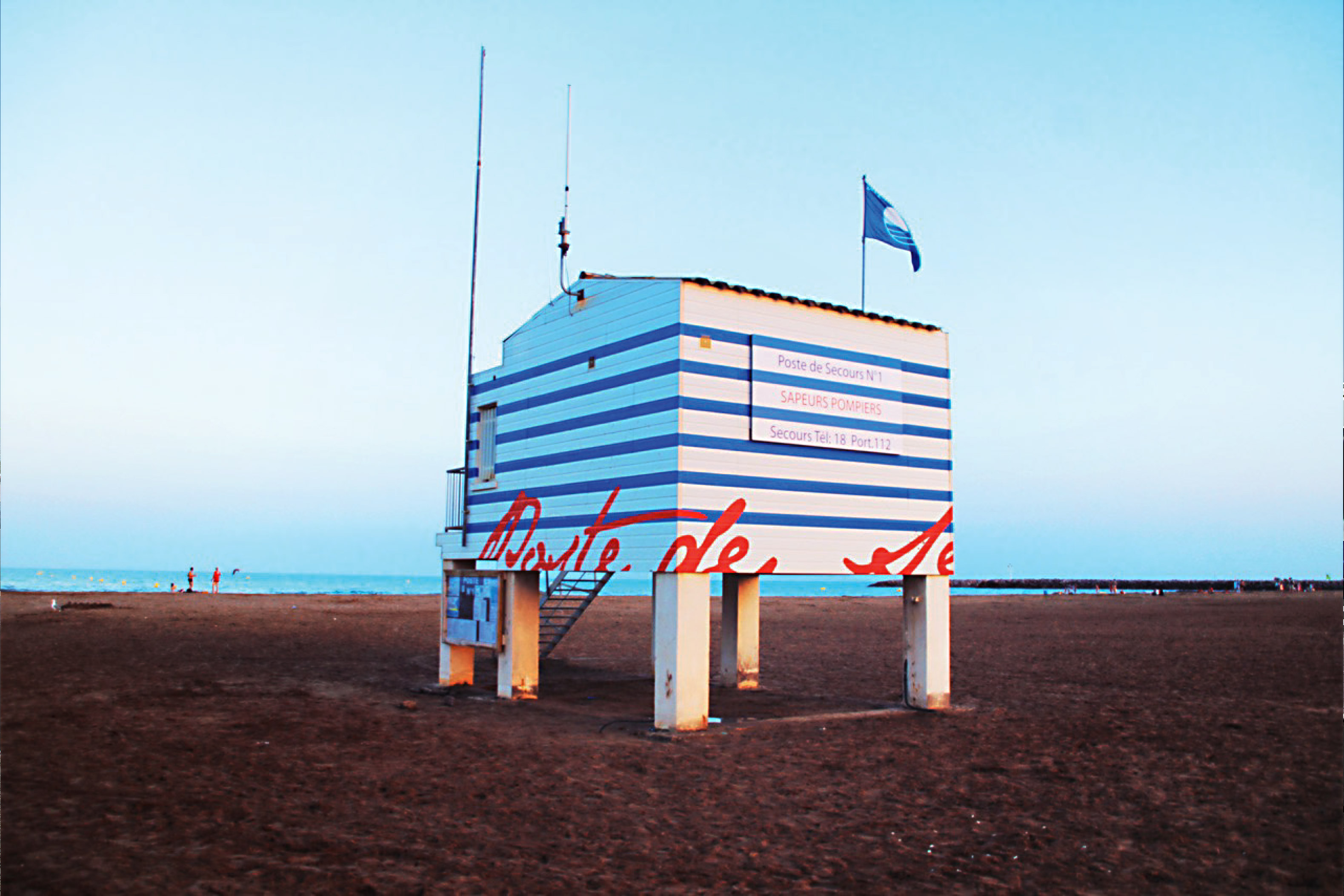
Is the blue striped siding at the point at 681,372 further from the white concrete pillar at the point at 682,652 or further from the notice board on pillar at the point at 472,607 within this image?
the notice board on pillar at the point at 472,607

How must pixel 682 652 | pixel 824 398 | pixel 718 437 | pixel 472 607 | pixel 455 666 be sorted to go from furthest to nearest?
1. pixel 455 666
2. pixel 472 607
3. pixel 824 398
4. pixel 718 437
5. pixel 682 652

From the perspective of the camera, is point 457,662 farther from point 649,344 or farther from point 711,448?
point 649,344

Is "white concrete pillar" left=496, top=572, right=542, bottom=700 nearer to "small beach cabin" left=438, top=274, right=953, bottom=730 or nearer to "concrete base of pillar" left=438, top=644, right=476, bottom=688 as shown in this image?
"small beach cabin" left=438, top=274, right=953, bottom=730

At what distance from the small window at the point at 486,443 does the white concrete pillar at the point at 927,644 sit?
373 inches

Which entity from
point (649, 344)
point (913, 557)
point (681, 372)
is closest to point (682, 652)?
point (681, 372)

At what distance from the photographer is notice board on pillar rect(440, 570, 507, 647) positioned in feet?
66.5

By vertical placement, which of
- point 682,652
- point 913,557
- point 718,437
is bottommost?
point 682,652

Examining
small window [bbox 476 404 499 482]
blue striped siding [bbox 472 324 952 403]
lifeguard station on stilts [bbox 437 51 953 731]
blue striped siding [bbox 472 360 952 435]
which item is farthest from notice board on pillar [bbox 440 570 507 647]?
blue striped siding [bbox 472 324 952 403]

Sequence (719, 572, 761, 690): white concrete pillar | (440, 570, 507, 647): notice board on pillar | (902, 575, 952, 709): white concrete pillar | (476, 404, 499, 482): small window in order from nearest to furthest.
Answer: (902, 575, 952, 709): white concrete pillar, (440, 570, 507, 647): notice board on pillar, (476, 404, 499, 482): small window, (719, 572, 761, 690): white concrete pillar

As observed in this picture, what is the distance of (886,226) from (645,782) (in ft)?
43.5

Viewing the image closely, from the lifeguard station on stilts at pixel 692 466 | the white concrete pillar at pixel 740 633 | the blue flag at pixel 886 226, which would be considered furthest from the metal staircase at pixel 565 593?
the blue flag at pixel 886 226

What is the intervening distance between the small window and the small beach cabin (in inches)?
2.0

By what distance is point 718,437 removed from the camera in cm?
1645

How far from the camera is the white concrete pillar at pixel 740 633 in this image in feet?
77.4
